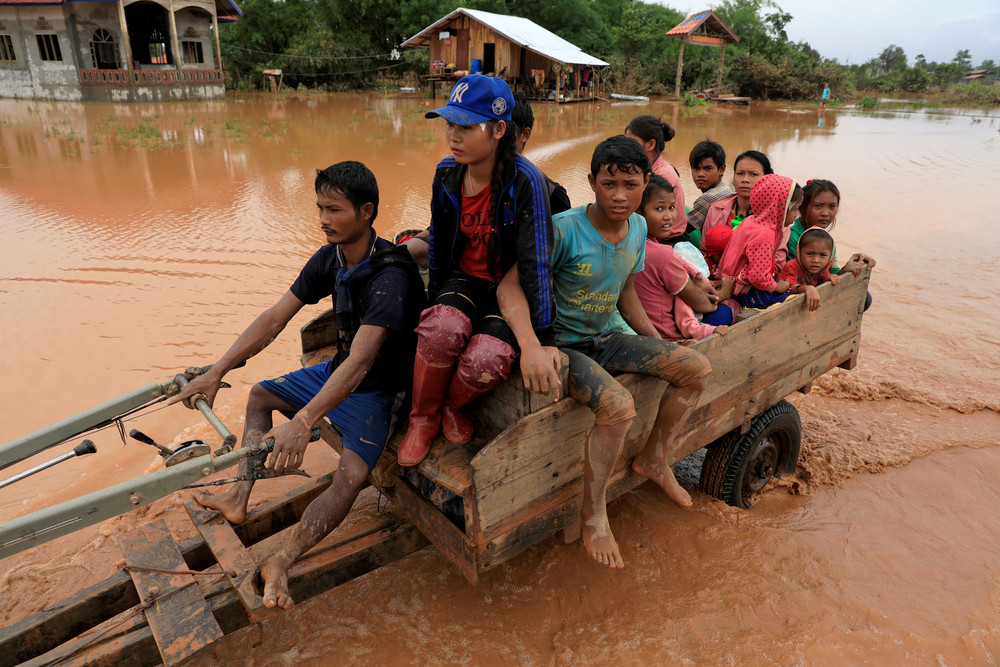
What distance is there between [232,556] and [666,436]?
6.11 feet

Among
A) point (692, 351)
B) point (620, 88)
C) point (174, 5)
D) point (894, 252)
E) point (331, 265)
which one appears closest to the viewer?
point (692, 351)

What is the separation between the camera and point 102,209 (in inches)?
353

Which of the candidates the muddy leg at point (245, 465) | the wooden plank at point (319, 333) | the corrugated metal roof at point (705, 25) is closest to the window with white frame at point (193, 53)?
the corrugated metal roof at point (705, 25)

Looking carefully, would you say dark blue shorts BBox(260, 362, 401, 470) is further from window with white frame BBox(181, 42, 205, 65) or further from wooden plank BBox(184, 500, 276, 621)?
window with white frame BBox(181, 42, 205, 65)

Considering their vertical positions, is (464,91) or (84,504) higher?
(464,91)

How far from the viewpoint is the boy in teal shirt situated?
7.65 ft

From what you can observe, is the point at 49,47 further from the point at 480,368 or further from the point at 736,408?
the point at 736,408

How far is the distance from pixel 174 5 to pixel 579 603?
1130 inches

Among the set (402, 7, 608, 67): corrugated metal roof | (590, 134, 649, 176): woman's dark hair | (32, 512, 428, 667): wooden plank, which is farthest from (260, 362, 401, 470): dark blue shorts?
(402, 7, 608, 67): corrugated metal roof

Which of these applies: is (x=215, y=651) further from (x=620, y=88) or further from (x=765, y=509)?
(x=620, y=88)

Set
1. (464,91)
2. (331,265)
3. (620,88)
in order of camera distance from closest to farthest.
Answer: (464,91) → (331,265) → (620,88)

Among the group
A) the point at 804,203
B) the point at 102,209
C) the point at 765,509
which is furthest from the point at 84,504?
the point at 102,209

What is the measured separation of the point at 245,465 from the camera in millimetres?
2391

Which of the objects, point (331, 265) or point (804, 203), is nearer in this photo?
point (331, 265)
